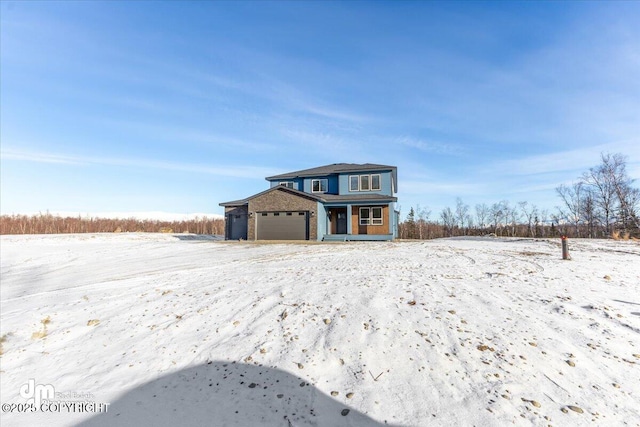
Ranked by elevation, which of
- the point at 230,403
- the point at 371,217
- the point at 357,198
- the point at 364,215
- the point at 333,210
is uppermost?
the point at 357,198

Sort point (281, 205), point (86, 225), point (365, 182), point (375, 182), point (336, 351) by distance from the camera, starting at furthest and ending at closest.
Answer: point (86, 225), point (365, 182), point (375, 182), point (281, 205), point (336, 351)

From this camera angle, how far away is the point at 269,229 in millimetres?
21312

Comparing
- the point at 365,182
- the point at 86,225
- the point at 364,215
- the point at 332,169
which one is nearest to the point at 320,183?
the point at 332,169

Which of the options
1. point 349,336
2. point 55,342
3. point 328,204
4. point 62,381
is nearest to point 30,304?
point 55,342

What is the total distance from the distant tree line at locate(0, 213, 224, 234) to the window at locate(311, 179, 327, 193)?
2161 centimetres

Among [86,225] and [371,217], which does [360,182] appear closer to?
[371,217]

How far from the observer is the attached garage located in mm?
20625

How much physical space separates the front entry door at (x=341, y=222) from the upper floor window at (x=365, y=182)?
2034 millimetres

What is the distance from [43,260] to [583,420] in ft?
60.6

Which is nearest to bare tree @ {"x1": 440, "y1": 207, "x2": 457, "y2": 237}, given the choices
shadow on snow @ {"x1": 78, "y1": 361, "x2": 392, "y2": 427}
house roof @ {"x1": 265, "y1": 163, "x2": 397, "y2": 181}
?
house roof @ {"x1": 265, "y1": 163, "x2": 397, "y2": 181}

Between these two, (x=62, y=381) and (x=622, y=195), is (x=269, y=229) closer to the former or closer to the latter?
(x=62, y=381)

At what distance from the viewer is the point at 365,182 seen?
22047 millimetres

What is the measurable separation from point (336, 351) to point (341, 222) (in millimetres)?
19113

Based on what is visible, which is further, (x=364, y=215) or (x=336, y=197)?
(x=336, y=197)
